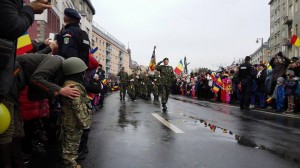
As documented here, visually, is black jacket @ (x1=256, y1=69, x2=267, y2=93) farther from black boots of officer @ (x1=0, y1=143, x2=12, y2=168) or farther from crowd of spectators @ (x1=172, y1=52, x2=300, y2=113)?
black boots of officer @ (x1=0, y1=143, x2=12, y2=168)

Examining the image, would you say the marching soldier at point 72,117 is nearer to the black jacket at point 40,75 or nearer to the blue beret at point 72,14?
the black jacket at point 40,75

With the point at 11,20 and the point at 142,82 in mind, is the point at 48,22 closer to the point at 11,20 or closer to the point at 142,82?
the point at 142,82

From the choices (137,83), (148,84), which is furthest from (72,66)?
(148,84)

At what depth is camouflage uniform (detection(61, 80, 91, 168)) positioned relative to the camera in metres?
3.78

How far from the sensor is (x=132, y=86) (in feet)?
66.7

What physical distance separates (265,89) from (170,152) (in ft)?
33.5

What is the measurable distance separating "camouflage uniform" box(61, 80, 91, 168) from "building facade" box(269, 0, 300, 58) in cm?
5417

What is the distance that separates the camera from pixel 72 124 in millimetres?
3832

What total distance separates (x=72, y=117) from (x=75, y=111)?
0.11m

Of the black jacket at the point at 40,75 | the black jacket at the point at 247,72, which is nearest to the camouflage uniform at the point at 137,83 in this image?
the black jacket at the point at 247,72

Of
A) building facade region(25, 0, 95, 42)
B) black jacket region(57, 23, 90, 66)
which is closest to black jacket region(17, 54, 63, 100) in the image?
black jacket region(57, 23, 90, 66)

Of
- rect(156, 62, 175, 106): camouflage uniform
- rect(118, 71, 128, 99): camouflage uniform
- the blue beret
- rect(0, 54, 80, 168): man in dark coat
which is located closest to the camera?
rect(0, 54, 80, 168): man in dark coat

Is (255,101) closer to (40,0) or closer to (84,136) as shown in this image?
(84,136)

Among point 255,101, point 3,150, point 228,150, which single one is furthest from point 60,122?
point 255,101
